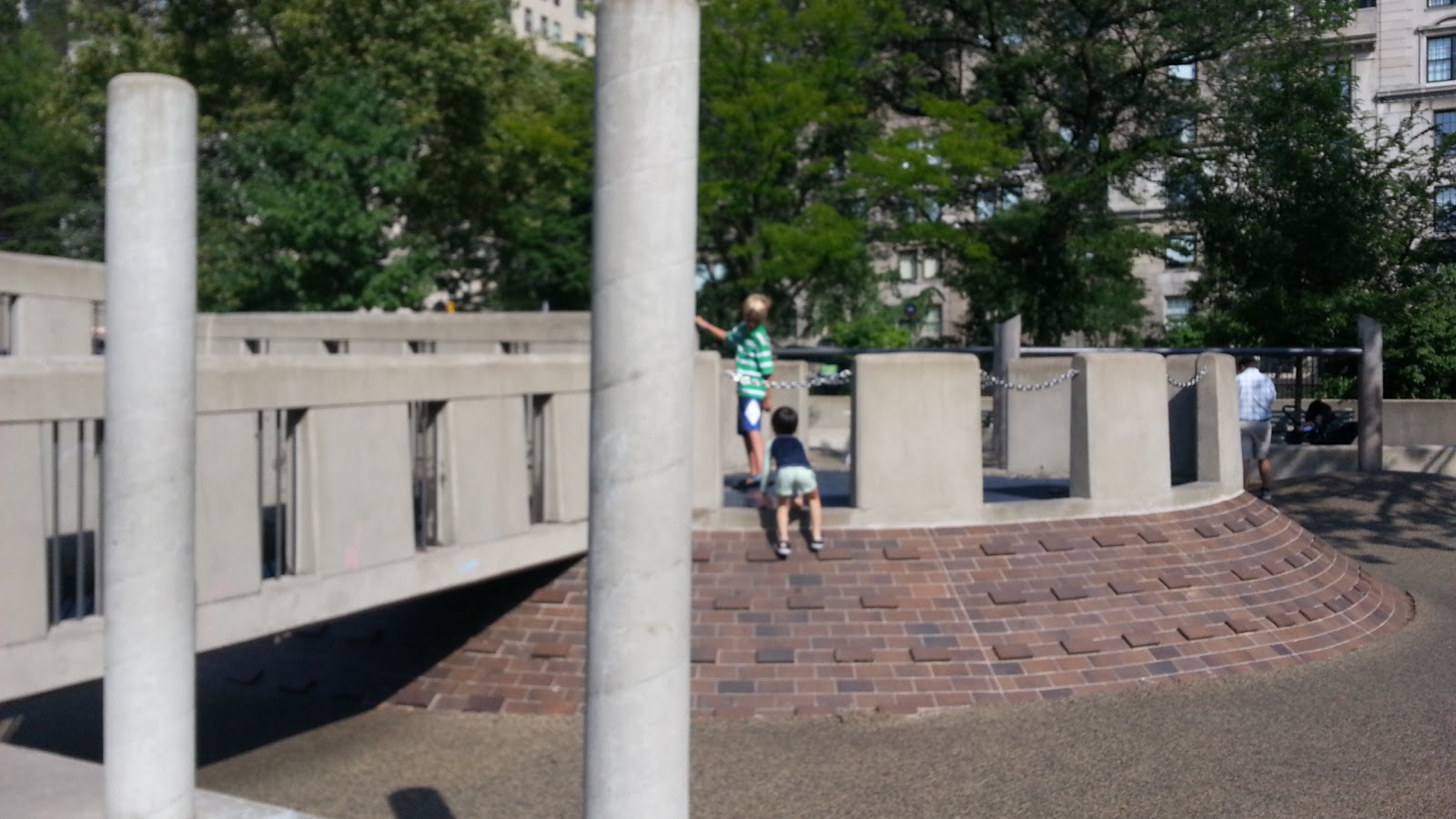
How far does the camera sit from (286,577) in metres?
8.60

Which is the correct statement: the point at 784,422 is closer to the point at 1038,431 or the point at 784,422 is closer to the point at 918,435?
the point at 918,435

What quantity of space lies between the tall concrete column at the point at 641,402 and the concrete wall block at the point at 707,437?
698 cm

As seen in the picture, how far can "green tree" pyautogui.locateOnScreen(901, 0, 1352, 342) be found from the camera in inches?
1248

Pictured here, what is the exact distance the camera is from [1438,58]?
46.0 m

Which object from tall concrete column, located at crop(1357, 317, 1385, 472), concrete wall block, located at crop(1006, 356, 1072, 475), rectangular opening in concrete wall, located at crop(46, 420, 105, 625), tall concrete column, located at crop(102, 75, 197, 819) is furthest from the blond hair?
tall concrete column, located at crop(1357, 317, 1385, 472)

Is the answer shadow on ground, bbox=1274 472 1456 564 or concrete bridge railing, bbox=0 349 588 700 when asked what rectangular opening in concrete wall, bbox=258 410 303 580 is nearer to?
concrete bridge railing, bbox=0 349 588 700

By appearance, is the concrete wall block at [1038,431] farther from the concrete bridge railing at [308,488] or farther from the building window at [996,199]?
the building window at [996,199]

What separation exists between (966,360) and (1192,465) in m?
4.17

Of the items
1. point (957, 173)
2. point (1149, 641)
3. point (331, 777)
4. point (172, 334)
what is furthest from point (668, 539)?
point (957, 173)

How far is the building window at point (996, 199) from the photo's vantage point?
112 ft

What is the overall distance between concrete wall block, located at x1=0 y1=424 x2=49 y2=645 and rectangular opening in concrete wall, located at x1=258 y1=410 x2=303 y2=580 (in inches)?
56.9

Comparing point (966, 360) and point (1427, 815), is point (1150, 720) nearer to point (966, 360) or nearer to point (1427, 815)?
point (1427, 815)

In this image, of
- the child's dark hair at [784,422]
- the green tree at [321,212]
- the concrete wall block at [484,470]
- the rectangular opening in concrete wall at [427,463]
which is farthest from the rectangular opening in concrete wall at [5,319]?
the green tree at [321,212]

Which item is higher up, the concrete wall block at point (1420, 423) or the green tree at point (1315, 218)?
the green tree at point (1315, 218)
